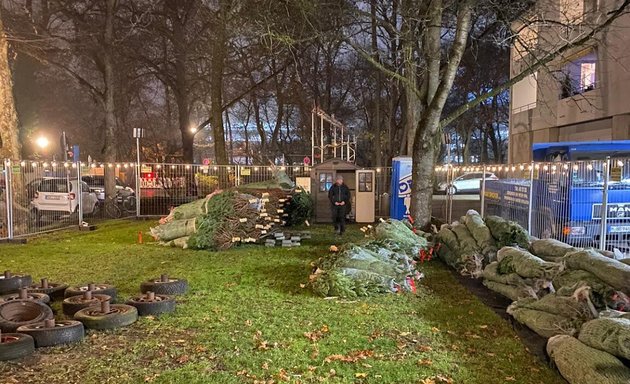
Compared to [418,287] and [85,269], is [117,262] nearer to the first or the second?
[85,269]

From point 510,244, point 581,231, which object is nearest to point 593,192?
point 581,231

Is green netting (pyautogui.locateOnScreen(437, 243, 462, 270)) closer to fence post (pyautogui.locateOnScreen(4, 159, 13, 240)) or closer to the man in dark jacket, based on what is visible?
the man in dark jacket

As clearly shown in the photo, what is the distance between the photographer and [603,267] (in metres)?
A: 5.73

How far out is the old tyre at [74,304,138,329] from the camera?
18.9 feet

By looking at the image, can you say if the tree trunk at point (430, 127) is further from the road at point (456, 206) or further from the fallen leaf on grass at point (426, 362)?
the fallen leaf on grass at point (426, 362)

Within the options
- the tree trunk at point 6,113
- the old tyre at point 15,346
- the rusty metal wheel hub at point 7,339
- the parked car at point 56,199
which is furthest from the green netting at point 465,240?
the tree trunk at point 6,113

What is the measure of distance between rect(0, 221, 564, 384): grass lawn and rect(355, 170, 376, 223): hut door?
8766mm

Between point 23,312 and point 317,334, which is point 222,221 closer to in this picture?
point 23,312

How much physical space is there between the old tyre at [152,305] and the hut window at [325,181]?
11.4 metres

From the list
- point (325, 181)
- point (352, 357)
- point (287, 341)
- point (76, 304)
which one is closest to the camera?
point (352, 357)

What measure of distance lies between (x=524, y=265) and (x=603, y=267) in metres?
1.45

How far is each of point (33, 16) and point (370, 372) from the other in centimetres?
2229

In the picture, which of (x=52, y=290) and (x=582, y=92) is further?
(x=582, y=92)

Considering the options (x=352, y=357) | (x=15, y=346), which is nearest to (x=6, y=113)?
(x=15, y=346)
